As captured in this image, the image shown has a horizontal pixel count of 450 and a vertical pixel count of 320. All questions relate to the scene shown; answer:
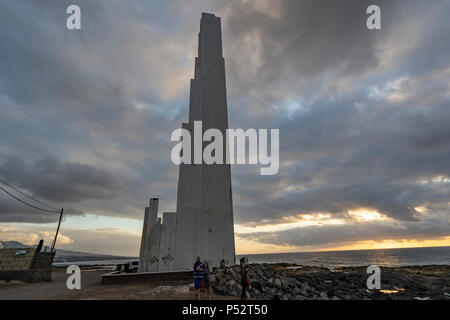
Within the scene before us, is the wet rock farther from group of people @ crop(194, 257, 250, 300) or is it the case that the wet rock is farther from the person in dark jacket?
the person in dark jacket

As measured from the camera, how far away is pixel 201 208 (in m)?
17.7

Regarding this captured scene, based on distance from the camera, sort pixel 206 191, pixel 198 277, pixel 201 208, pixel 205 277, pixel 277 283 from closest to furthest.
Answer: pixel 198 277, pixel 205 277, pixel 277 283, pixel 201 208, pixel 206 191

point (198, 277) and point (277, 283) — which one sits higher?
point (198, 277)

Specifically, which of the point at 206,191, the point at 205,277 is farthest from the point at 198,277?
the point at 206,191

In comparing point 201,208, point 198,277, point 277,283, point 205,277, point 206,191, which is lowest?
point 277,283

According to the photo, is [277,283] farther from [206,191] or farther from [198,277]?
[206,191]

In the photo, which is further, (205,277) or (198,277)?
(205,277)

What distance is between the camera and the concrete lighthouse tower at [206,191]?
55.6 ft

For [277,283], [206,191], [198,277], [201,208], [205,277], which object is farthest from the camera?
[206,191]

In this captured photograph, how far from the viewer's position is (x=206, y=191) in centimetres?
1812

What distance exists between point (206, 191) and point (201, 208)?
4.21 ft

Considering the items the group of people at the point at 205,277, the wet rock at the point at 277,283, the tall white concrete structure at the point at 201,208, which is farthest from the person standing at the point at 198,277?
the tall white concrete structure at the point at 201,208
